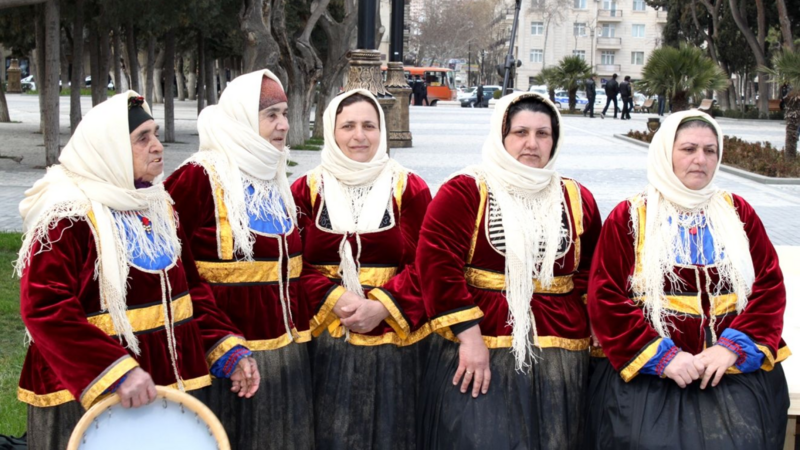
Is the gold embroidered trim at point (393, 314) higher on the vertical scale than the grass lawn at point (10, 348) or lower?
higher

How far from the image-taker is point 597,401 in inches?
136

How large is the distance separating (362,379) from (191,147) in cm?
1770

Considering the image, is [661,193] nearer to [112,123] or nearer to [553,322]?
[553,322]

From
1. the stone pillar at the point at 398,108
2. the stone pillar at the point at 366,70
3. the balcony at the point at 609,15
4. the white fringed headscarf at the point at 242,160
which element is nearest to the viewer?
the white fringed headscarf at the point at 242,160

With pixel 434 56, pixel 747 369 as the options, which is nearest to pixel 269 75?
pixel 747 369

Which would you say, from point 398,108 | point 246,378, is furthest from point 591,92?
point 246,378

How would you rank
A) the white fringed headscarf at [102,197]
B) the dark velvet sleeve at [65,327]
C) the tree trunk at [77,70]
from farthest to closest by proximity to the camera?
the tree trunk at [77,70]
the white fringed headscarf at [102,197]
the dark velvet sleeve at [65,327]

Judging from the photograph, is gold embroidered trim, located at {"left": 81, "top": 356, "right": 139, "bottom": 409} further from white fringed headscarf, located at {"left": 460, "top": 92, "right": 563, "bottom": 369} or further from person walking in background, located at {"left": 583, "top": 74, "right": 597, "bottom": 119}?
person walking in background, located at {"left": 583, "top": 74, "right": 597, "bottom": 119}

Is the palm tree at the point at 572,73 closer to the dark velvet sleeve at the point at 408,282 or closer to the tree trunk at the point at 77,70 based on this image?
the tree trunk at the point at 77,70

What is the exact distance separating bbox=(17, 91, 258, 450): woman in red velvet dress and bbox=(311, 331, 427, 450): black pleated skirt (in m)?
0.65

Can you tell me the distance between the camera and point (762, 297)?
338cm

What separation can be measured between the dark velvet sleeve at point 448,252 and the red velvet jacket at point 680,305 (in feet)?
1.61

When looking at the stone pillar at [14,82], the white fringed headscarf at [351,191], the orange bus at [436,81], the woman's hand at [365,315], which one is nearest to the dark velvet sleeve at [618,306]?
the woman's hand at [365,315]

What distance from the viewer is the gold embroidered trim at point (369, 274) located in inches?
147
